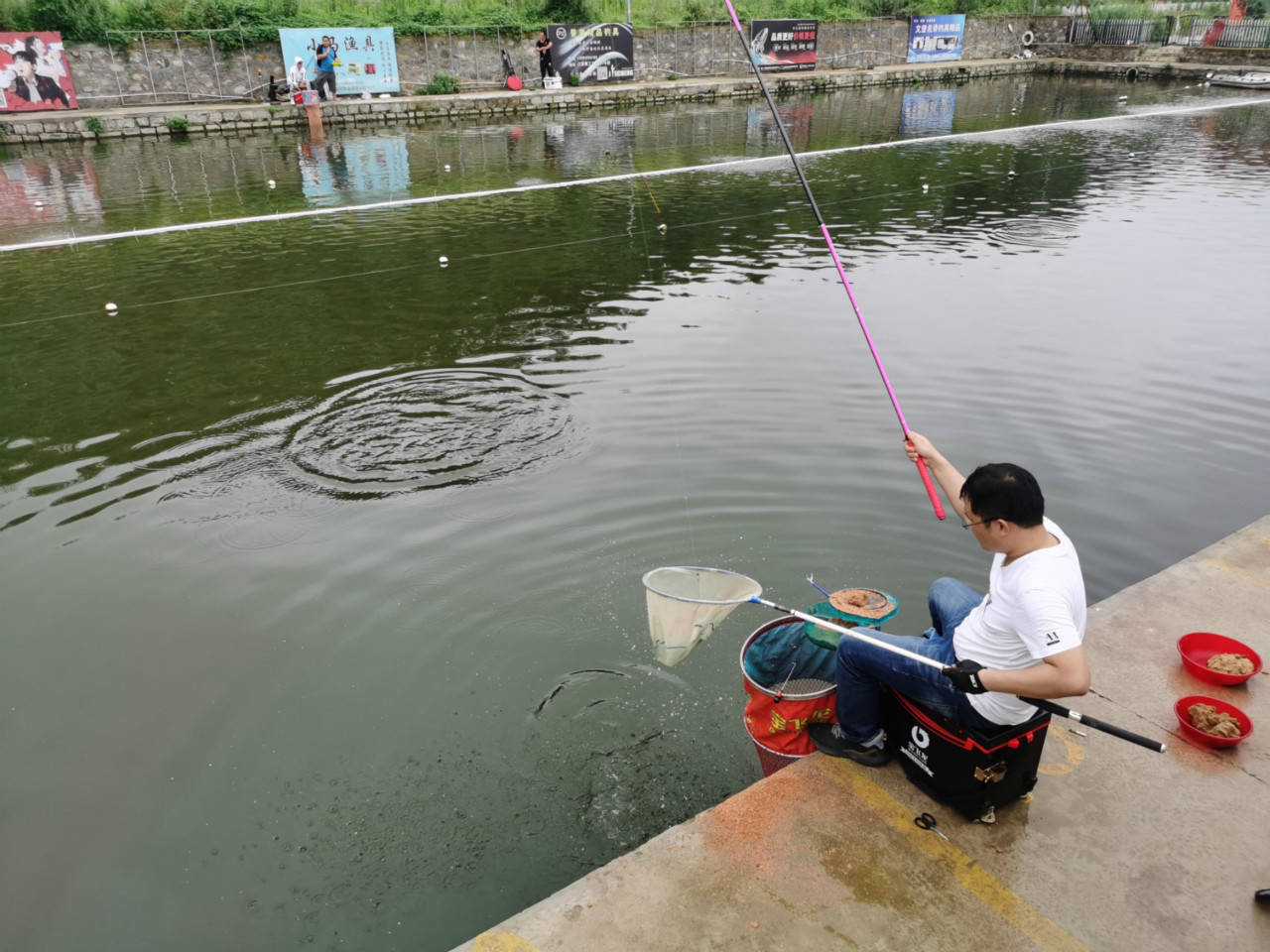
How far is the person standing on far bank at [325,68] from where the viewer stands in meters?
29.8

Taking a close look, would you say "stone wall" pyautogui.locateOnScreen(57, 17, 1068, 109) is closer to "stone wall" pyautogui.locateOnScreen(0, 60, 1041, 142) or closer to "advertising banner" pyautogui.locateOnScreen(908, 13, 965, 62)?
"advertising banner" pyautogui.locateOnScreen(908, 13, 965, 62)

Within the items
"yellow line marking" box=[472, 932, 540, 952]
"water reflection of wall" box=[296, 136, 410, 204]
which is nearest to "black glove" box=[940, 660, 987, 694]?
"yellow line marking" box=[472, 932, 540, 952]

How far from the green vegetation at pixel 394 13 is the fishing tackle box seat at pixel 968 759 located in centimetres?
3441

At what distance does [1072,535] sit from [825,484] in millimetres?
1836

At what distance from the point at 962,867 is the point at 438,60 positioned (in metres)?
35.7

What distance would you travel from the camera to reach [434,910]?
366 cm

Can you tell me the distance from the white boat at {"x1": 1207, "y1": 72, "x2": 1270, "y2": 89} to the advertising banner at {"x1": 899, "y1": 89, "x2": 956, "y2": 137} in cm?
1151

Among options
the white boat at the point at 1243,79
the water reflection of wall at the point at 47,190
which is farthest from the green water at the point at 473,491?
the white boat at the point at 1243,79

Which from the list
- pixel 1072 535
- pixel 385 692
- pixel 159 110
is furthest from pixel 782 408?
pixel 159 110

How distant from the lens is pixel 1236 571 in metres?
5.11

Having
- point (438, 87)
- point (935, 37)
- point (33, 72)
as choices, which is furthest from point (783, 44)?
point (33, 72)

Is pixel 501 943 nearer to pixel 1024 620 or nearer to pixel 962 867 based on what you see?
pixel 962 867

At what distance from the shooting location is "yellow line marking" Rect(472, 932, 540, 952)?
2.99 metres

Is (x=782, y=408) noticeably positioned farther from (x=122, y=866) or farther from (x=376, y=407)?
(x=122, y=866)
